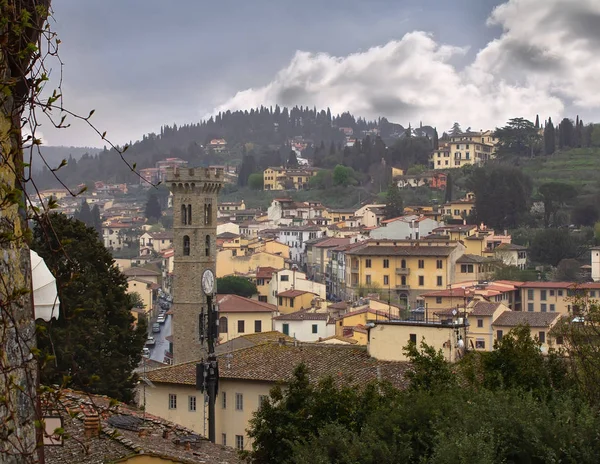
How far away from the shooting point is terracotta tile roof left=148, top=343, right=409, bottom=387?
72.0 feet

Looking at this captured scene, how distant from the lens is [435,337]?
22562mm

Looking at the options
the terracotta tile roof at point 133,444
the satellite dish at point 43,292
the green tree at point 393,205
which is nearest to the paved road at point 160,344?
the green tree at point 393,205

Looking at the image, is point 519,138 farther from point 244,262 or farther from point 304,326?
point 304,326

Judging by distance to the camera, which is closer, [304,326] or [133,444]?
[133,444]

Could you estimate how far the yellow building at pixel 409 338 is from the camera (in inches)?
882

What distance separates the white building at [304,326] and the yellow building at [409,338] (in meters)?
25.3

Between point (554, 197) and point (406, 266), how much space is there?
29.7 m

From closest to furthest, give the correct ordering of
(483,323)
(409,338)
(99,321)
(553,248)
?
(99,321) < (409,338) < (483,323) < (553,248)

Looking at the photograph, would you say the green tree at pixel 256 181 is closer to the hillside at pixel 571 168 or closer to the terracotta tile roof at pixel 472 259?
the hillside at pixel 571 168

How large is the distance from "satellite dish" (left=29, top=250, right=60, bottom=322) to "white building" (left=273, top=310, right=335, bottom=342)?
45.0 m

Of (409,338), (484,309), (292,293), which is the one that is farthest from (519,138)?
(409,338)

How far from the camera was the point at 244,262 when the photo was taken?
78.6 meters

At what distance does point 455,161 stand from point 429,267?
6763cm

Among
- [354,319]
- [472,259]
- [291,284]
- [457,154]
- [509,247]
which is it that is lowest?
[354,319]
